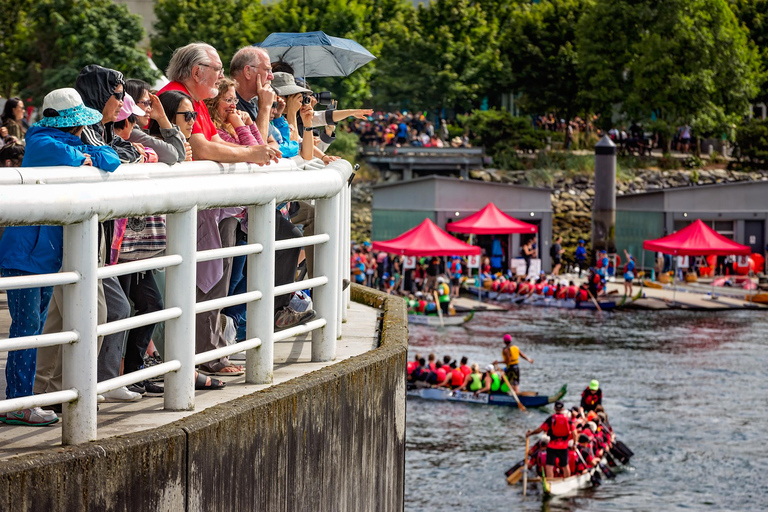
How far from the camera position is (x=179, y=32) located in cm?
7912

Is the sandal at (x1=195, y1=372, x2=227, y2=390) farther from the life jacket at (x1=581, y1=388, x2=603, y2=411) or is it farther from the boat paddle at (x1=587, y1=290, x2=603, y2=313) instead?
the boat paddle at (x1=587, y1=290, x2=603, y2=313)

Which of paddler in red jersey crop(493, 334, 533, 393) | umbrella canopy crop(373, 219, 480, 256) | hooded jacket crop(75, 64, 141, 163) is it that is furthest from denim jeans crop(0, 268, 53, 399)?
umbrella canopy crop(373, 219, 480, 256)

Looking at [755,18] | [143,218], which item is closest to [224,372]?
[143,218]

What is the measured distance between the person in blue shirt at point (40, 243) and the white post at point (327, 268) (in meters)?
1.64

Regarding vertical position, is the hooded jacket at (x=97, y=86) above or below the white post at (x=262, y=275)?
above

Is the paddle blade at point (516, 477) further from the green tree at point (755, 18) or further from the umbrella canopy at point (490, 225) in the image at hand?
the green tree at point (755, 18)

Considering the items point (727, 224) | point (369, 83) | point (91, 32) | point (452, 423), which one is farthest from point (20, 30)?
point (452, 423)

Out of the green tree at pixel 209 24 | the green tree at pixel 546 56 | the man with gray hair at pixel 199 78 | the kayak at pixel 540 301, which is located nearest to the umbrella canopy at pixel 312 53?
the man with gray hair at pixel 199 78

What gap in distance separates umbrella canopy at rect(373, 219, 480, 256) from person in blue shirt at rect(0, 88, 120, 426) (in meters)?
37.6

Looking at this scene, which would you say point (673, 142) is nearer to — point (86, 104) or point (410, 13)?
point (410, 13)

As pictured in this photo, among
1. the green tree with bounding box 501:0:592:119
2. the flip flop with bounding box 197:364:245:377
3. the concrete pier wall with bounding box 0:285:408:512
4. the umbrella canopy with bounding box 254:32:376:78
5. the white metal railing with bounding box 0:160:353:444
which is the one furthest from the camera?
the green tree with bounding box 501:0:592:119

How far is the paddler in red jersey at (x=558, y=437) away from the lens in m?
23.4

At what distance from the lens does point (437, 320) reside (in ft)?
139

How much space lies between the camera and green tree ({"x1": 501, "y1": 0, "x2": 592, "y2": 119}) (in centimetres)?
7625
